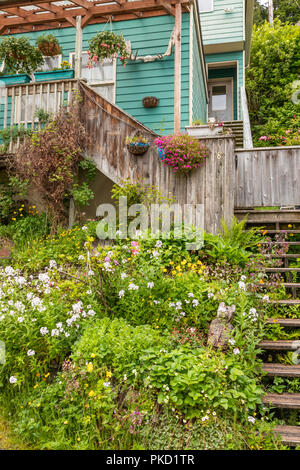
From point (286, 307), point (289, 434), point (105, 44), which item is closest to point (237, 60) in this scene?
point (105, 44)

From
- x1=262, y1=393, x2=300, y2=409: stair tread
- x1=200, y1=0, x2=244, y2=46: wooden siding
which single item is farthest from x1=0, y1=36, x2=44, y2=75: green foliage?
x1=262, y1=393, x2=300, y2=409: stair tread

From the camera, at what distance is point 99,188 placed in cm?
794

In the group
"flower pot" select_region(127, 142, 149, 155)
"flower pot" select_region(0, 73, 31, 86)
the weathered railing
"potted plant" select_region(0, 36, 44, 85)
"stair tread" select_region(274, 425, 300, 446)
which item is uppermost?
"potted plant" select_region(0, 36, 44, 85)

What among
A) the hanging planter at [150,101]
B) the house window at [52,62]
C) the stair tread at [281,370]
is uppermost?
the house window at [52,62]

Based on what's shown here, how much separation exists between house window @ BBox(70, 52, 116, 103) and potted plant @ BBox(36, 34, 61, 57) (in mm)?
742

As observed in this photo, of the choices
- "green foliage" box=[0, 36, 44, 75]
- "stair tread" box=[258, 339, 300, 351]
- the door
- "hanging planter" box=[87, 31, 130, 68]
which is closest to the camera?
"stair tread" box=[258, 339, 300, 351]

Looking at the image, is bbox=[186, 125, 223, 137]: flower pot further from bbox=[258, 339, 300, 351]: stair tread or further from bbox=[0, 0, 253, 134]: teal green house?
bbox=[258, 339, 300, 351]: stair tread

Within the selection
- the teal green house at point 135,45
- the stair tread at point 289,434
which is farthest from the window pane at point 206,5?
the stair tread at point 289,434

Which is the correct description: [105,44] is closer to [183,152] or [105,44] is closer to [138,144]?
[138,144]

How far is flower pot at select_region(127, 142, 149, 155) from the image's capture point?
6.08m

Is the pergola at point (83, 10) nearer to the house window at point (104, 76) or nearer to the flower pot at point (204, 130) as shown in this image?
the house window at point (104, 76)

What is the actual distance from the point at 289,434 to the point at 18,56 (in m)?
8.82

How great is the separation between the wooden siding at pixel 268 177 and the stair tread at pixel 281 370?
3547mm

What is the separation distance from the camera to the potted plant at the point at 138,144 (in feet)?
20.0
